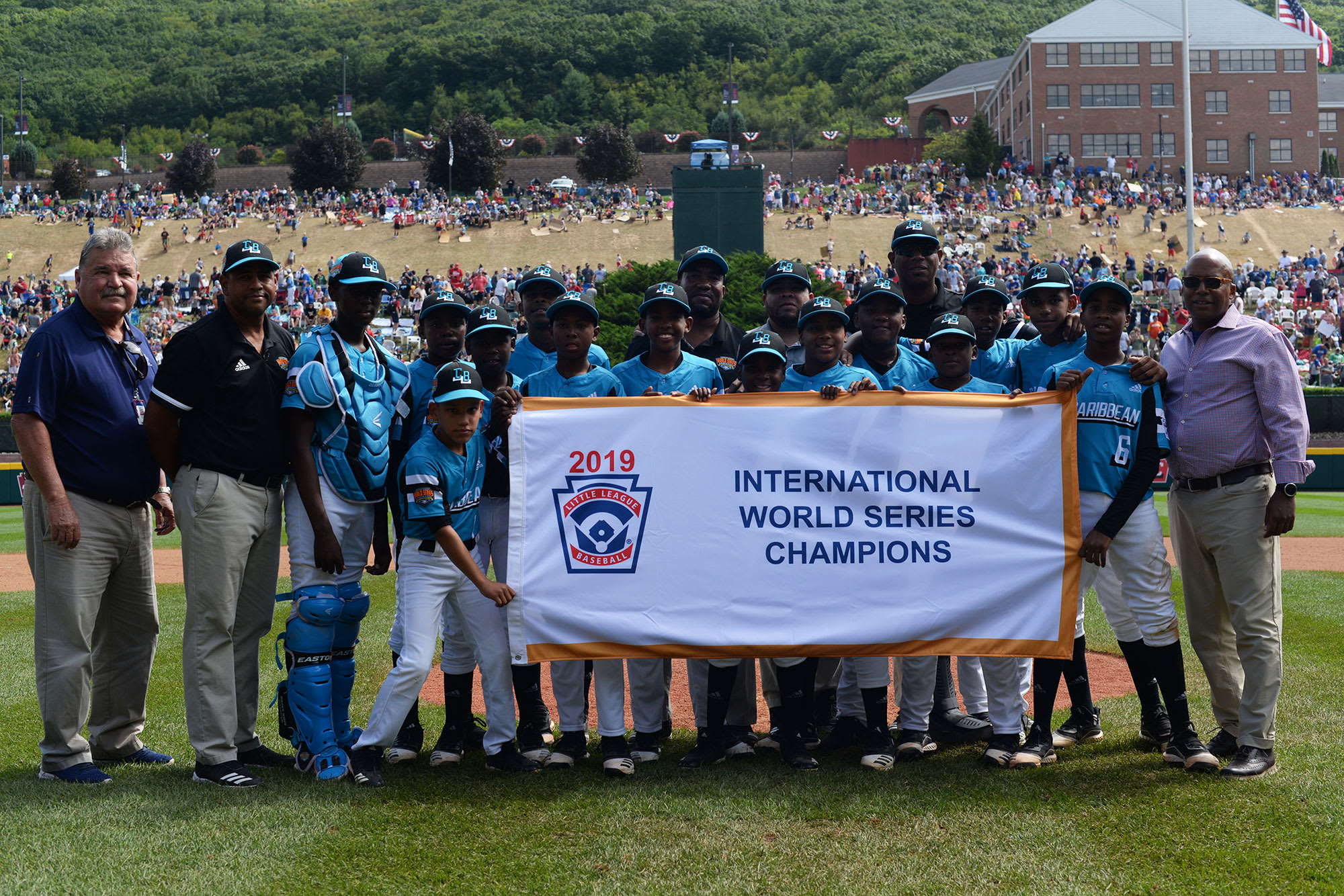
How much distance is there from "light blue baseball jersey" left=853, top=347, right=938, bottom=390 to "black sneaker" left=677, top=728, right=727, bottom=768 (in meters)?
2.00

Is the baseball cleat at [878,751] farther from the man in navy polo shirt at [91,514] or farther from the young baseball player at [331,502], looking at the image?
the man in navy polo shirt at [91,514]

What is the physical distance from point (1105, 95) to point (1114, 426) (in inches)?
2971

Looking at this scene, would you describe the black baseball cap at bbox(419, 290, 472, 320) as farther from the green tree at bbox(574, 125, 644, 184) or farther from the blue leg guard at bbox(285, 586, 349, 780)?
the green tree at bbox(574, 125, 644, 184)

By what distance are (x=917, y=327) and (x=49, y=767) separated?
16.9ft

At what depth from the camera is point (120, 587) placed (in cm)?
549

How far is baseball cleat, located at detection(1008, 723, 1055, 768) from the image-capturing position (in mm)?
5188

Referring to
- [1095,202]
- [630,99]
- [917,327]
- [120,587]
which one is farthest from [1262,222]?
[630,99]

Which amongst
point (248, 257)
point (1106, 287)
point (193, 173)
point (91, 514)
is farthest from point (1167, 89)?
point (91, 514)

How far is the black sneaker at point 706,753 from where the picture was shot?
5348 mm

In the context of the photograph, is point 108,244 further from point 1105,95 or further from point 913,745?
point 1105,95

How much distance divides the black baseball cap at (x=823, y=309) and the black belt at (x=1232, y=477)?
1851 millimetres

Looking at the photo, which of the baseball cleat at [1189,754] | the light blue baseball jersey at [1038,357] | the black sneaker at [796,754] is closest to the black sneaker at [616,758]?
the black sneaker at [796,754]

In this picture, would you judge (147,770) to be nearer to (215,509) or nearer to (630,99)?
(215,509)

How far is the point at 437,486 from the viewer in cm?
511
